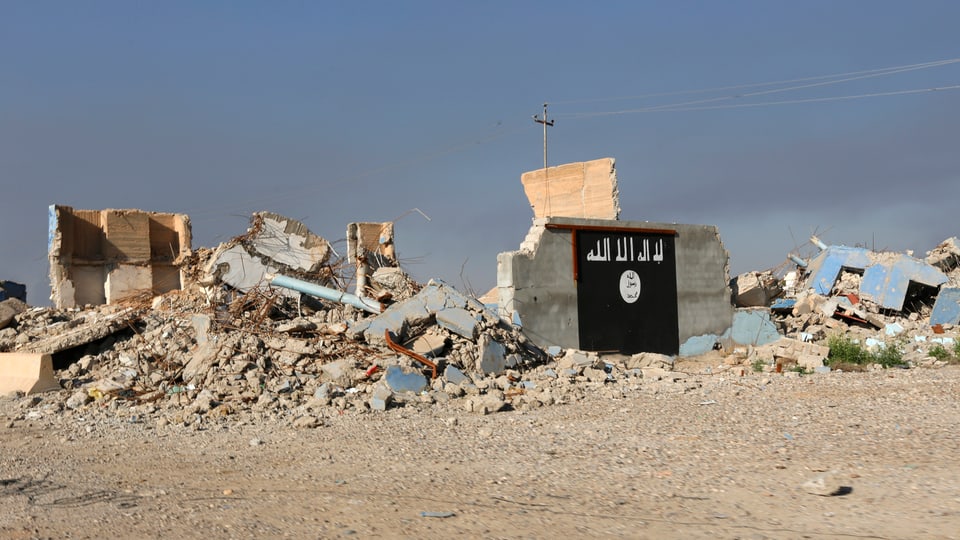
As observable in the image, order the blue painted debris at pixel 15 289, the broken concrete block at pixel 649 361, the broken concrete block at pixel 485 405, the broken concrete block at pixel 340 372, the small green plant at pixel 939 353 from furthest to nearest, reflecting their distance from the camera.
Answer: the blue painted debris at pixel 15 289, the small green plant at pixel 939 353, the broken concrete block at pixel 649 361, the broken concrete block at pixel 340 372, the broken concrete block at pixel 485 405

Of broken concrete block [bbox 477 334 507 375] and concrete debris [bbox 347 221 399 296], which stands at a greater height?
concrete debris [bbox 347 221 399 296]

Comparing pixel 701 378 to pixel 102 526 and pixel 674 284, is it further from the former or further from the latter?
pixel 102 526

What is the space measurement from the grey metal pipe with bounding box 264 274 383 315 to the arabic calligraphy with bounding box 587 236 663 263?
4.07 m

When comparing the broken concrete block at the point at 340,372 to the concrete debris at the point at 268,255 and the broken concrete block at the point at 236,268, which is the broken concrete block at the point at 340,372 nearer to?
the concrete debris at the point at 268,255

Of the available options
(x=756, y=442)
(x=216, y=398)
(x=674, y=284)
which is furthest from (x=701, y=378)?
(x=216, y=398)

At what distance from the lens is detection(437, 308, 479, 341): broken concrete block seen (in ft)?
38.5

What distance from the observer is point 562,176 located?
20031 mm

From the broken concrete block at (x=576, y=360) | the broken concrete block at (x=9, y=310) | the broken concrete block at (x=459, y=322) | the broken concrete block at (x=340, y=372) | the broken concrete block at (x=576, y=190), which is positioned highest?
the broken concrete block at (x=576, y=190)

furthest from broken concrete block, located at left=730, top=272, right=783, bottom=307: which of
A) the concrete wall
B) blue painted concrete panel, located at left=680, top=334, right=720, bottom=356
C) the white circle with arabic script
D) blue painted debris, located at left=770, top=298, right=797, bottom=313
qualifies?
the white circle with arabic script

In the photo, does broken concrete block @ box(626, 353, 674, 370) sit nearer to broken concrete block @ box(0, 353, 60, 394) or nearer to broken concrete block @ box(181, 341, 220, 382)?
broken concrete block @ box(181, 341, 220, 382)

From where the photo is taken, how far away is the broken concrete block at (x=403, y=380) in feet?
33.7

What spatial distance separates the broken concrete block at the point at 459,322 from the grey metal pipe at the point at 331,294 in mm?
1332

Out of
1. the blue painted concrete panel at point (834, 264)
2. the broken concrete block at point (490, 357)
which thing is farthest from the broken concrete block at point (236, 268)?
the blue painted concrete panel at point (834, 264)

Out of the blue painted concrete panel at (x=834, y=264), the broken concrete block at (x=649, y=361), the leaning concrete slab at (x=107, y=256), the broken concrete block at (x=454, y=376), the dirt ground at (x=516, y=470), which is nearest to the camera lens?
the dirt ground at (x=516, y=470)
